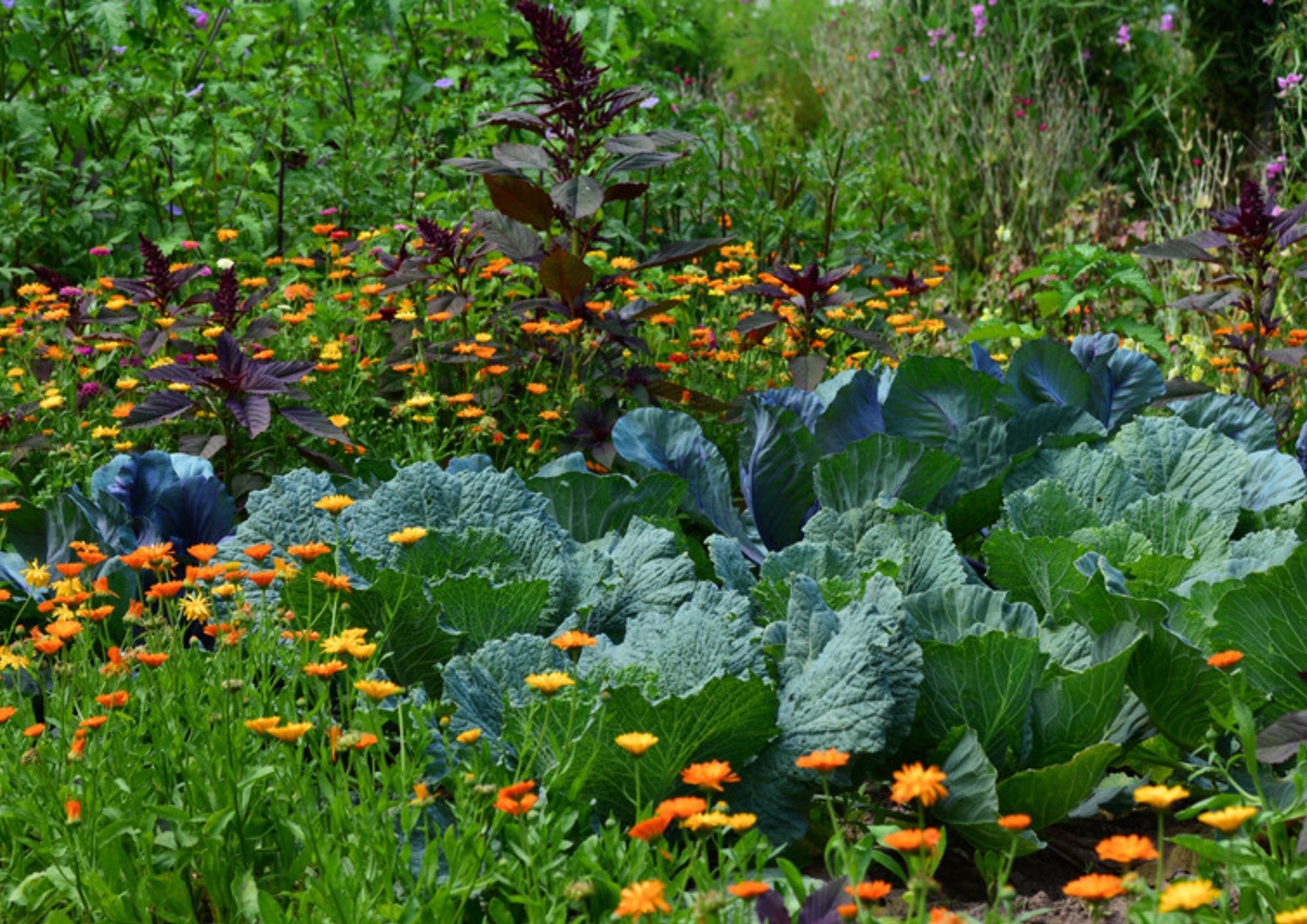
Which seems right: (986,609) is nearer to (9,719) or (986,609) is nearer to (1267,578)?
(1267,578)

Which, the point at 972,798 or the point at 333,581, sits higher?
the point at 333,581

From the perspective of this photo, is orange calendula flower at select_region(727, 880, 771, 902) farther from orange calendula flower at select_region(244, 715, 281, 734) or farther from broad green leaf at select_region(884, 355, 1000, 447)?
broad green leaf at select_region(884, 355, 1000, 447)

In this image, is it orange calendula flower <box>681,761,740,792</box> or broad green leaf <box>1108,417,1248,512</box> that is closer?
orange calendula flower <box>681,761,740,792</box>

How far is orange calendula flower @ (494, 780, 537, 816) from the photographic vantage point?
142cm

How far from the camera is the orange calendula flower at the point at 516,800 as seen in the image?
1.42 m

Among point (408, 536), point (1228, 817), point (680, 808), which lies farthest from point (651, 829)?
point (408, 536)

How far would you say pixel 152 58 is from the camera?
17.7 ft

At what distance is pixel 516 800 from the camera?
1.46 meters

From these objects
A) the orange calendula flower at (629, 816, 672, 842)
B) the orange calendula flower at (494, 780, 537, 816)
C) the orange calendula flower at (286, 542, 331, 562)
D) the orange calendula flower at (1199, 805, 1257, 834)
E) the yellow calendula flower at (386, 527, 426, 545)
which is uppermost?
the yellow calendula flower at (386, 527, 426, 545)

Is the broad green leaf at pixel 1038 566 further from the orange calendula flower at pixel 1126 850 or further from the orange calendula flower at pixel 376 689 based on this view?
the orange calendula flower at pixel 376 689

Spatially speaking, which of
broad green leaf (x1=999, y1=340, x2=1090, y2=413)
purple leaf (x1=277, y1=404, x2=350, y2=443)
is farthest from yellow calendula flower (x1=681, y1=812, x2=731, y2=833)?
purple leaf (x1=277, y1=404, x2=350, y2=443)

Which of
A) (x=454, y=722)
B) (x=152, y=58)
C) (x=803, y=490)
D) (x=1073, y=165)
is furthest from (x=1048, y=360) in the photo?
(x=1073, y=165)

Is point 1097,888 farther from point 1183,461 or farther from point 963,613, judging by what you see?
point 1183,461

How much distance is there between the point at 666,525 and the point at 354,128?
3.42 m
